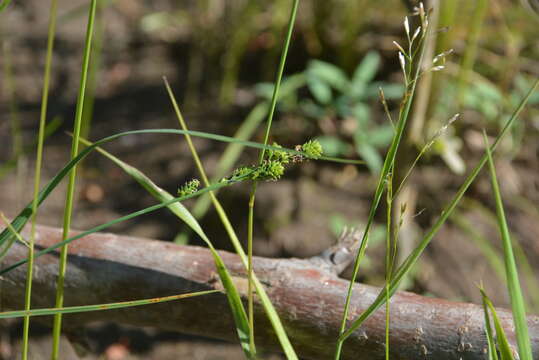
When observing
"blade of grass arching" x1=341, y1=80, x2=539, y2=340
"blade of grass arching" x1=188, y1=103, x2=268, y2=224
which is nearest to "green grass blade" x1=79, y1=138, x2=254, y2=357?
"blade of grass arching" x1=341, y1=80, x2=539, y2=340

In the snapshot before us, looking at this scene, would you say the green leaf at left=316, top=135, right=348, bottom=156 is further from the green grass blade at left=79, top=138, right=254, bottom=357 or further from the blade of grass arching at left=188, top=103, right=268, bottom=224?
the green grass blade at left=79, top=138, right=254, bottom=357

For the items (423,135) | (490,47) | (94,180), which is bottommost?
(94,180)

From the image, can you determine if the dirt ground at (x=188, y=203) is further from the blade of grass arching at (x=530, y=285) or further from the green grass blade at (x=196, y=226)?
the green grass blade at (x=196, y=226)

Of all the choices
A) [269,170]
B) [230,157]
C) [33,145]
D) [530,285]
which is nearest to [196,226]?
[269,170]

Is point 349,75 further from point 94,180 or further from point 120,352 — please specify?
point 120,352

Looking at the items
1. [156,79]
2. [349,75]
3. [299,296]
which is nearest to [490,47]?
[349,75]

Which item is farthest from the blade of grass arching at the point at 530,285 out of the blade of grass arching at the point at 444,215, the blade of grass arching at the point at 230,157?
the blade of grass arching at the point at 444,215

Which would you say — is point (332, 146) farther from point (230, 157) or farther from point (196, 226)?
point (196, 226)

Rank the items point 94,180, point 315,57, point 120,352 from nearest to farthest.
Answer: point 120,352 < point 94,180 < point 315,57
